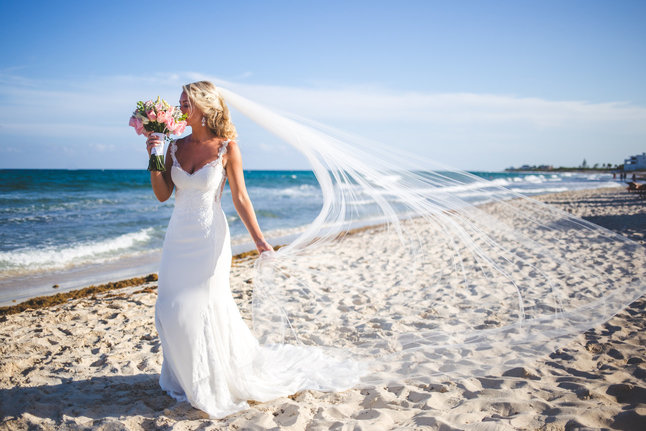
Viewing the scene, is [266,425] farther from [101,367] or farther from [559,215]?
[559,215]

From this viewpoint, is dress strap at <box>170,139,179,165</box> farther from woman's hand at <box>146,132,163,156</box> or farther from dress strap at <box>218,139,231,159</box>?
dress strap at <box>218,139,231,159</box>

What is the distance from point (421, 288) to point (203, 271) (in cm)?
355

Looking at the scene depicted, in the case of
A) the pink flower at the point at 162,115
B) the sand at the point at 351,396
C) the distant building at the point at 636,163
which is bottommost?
the sand at the point at 351,396

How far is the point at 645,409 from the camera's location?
8.06 ft

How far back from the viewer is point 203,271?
2.69 m

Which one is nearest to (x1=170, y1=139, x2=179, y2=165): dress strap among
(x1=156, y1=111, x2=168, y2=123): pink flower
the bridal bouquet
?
the bridal bouquet

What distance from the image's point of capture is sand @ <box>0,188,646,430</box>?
8.12 ft

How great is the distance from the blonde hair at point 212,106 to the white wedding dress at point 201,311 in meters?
0.14

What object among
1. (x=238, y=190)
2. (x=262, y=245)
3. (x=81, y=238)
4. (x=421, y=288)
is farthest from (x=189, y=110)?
(x=81, y=238)

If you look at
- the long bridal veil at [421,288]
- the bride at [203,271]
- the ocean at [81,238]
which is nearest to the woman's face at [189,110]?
the bride at [203,271]

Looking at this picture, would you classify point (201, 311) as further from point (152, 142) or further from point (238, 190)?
point (152, 142)

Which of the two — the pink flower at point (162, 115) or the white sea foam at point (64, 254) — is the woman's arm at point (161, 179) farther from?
the white sea foam at point (64, 254)

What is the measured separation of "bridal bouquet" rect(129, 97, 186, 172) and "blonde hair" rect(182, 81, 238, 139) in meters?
0.15

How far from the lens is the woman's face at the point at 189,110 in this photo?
8.79ft
